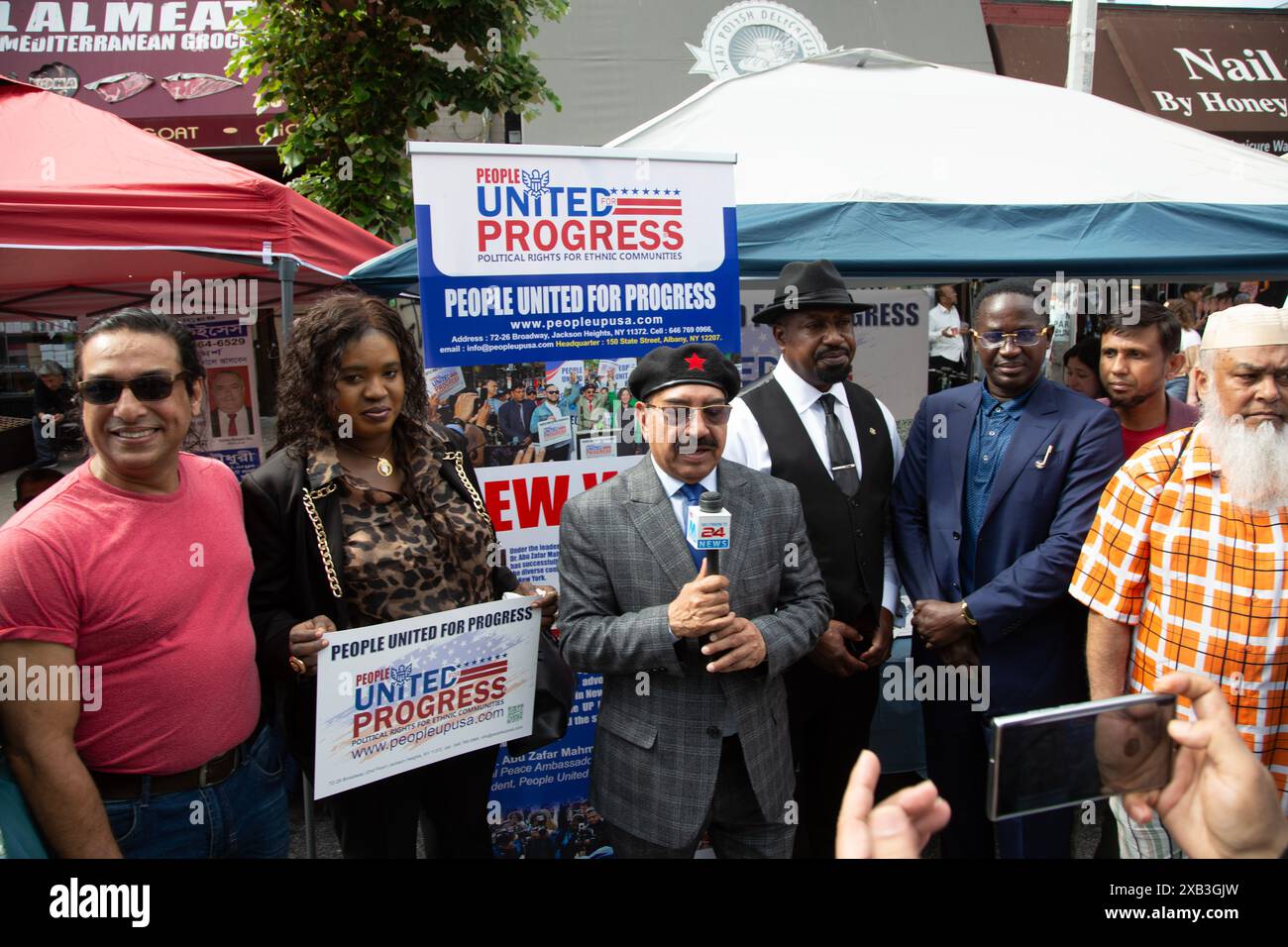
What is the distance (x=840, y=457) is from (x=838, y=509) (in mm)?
211

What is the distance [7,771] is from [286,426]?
3.35 feet

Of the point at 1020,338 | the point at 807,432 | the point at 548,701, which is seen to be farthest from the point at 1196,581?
the point at 548,701

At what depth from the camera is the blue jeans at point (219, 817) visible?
193cm

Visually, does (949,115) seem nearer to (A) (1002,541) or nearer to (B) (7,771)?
(A) (1002,541)

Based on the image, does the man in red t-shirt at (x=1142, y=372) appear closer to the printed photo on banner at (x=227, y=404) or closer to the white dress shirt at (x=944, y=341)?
the printed photo on banner at (x=227, y=404)

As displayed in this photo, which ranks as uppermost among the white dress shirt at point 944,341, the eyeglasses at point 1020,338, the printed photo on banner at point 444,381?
the white dress shirt at point 944,341

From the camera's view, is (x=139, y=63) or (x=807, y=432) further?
(x=139, y=63)

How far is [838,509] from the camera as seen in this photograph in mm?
2977

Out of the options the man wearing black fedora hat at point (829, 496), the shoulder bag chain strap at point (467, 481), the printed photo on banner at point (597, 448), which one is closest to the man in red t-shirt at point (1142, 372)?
the man wearing black fedora hat at point (829, 496)

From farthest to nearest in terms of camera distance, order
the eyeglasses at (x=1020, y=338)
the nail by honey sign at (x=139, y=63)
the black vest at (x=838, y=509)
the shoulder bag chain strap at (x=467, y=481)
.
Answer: the nail by honey sign at (x=139, y=63)
the black vest at (x=838, y=509)
the eyeglasses at (x=1020, y=338)
the shoulder bag chain strap at (x=467, y=481)

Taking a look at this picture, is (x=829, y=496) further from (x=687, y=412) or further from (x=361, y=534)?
(x=361, y=534)

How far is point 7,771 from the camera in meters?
1.78

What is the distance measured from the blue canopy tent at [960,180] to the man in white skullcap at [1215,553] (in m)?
1.62
